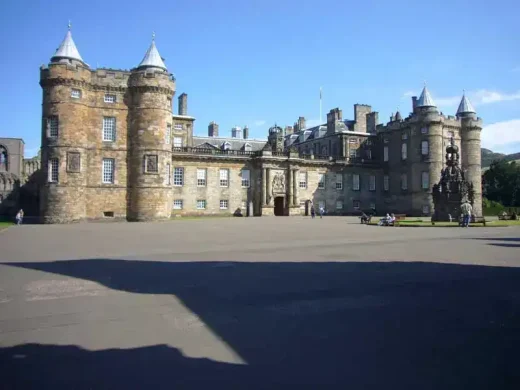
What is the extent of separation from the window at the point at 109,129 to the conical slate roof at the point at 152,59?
19.7 ft

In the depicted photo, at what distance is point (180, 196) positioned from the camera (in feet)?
155

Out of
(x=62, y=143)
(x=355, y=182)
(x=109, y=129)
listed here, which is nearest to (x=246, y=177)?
(x=355, y=182)

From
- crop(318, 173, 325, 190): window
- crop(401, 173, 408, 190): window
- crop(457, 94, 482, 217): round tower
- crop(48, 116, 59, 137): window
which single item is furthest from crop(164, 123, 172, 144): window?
crop(457, 94, 482, 217): round tower

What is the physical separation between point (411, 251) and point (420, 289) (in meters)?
6.70

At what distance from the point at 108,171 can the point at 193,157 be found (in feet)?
33.3

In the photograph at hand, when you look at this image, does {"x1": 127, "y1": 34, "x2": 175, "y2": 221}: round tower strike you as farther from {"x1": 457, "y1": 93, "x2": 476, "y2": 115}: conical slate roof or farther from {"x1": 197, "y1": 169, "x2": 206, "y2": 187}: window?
{"x1": 457, "y1": 93, "x2": 476, "y2": 115}: conical slate roof

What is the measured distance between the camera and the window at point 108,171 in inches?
1598

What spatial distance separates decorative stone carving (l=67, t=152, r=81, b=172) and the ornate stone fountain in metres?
30.8

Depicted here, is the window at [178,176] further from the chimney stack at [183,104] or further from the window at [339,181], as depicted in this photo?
the window at [339,181]

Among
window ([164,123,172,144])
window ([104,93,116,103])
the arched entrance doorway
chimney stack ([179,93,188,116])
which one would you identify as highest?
chimney stack ([179,93,188,116])

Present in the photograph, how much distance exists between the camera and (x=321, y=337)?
573 cm

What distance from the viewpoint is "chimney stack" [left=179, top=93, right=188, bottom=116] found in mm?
58156

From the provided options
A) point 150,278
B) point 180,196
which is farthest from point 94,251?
point 180,196

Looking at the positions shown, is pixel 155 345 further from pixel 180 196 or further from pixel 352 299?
pixel 180 196
